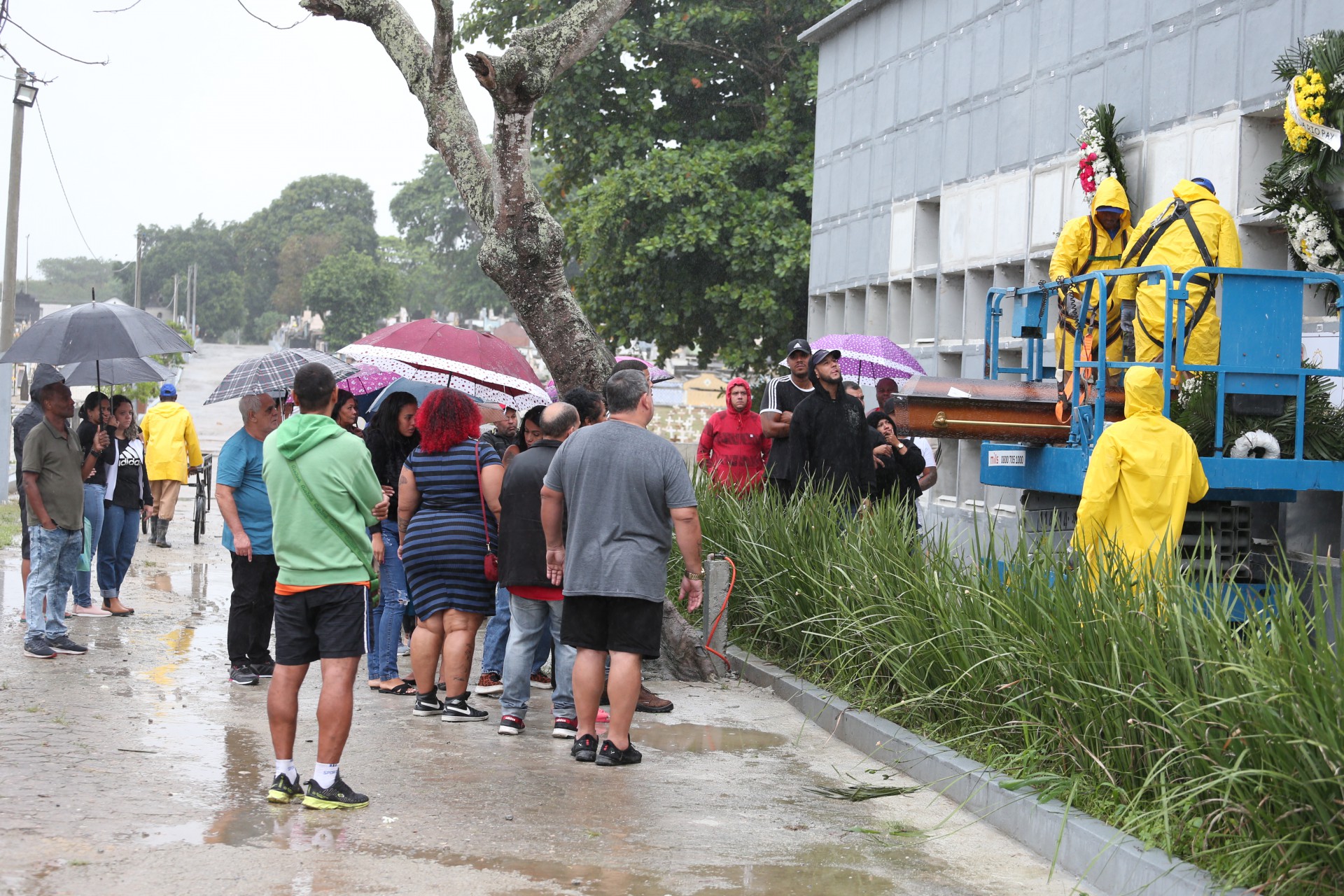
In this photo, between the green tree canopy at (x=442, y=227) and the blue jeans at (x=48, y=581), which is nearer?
the blue jeans at (x=48, y=581)

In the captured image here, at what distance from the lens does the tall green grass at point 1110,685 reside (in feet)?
14.8

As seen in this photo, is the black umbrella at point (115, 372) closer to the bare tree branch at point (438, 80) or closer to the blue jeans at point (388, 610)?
the bare tree branch at point (438, 80)

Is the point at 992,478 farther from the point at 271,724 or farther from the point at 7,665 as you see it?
the point at 7,665

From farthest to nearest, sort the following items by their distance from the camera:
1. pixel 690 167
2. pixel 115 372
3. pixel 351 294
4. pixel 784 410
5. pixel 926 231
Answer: pixel 351 294 < pixel 690 167 < pixel 926 231 < pixel 115 372 < pixel 784 410

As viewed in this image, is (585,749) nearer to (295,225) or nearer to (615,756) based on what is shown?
(615,756)

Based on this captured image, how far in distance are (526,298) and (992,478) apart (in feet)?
11.5

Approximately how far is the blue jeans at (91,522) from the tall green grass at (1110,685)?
560 cm

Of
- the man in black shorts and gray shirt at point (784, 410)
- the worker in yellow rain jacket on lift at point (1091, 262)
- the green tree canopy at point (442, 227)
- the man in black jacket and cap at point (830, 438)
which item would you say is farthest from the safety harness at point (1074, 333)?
the green tree canopy at point (442, 227)

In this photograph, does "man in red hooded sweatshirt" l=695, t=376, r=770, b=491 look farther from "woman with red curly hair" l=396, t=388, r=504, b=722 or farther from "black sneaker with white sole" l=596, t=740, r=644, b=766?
"black sneaker with white sole" l=596, t=740, r=644, b=766

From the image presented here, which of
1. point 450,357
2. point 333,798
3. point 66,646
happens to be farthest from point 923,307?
point 333,798

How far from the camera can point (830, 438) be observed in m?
10.7

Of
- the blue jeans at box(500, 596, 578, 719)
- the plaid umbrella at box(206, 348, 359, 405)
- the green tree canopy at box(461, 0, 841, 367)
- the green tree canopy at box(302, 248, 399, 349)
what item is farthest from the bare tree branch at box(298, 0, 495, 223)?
the green tree canopy at box(302, 248, 399, 349)

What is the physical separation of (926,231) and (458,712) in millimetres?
9854

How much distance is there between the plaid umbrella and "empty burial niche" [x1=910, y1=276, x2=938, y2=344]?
7522mm
